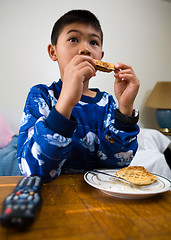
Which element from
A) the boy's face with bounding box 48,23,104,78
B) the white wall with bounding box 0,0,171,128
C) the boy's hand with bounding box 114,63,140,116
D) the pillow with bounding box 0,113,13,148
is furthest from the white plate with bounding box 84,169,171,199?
the white wall with bounding box 0,0,171,128

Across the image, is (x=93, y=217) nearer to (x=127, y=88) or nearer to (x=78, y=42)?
(x=127, y=88)

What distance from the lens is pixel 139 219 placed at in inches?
16.5

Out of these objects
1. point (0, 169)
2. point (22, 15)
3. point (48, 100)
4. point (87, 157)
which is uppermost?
point (22, 15)

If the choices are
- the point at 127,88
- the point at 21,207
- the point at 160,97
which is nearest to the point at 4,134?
the point at 127,88

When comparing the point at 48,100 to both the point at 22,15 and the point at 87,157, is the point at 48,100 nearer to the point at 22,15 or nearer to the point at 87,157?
the point at 87,157

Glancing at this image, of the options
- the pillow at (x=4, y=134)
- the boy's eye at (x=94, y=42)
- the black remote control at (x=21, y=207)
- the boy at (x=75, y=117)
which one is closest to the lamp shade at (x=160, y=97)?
the pillow at (x=4, y=134)

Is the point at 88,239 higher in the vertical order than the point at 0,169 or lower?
higher

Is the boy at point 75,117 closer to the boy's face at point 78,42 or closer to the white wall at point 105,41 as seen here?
the boy's face at point 78,42

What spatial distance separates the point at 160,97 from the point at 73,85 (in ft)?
8.06

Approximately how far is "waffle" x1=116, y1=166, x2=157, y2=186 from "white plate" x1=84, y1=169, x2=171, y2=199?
0.02m

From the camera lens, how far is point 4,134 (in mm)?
1939

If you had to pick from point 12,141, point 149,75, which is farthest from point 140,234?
point 149,75

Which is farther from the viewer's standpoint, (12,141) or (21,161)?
(12,141)

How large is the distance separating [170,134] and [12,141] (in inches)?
76.7
